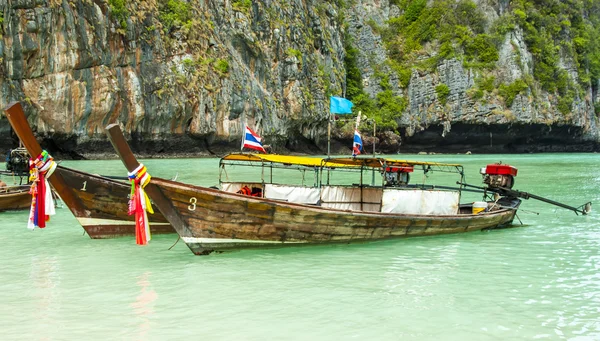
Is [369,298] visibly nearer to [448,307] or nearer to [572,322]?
[448,307]

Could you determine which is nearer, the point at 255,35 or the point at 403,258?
the point at 403,258

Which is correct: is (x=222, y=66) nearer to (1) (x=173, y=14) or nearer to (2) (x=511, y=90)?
(1) (x=173, y=14)

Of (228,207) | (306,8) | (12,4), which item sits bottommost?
(228,207)

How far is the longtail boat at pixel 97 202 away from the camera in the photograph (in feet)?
37.9

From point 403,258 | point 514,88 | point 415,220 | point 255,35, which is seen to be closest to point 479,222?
point 415,220

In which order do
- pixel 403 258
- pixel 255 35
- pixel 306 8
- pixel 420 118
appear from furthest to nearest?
pixel 420 118, pixel 306 8, pixel 255 35, pixel 403 258

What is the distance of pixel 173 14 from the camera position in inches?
1838

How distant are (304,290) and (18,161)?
13.8m

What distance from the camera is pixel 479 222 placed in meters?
14.2

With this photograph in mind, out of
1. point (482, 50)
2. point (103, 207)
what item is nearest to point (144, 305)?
point (103, 207)

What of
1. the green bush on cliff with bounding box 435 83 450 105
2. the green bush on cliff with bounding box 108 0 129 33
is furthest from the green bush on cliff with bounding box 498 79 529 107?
the green bush on cliff with bounding box 108 0 129 33

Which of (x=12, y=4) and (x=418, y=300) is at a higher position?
(x=12, y=4)

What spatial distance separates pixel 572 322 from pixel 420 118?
214ft

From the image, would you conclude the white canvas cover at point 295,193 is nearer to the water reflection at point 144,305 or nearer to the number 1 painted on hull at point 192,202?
the number 1 painted on hull at point 192,202
